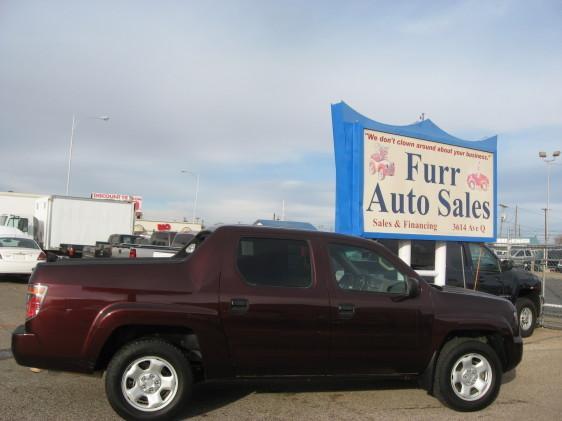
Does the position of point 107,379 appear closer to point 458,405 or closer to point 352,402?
point 352,402

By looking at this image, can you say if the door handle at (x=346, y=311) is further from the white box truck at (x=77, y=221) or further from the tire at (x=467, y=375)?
the white box truck at (x=77, y=221)

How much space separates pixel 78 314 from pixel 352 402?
2841 mm

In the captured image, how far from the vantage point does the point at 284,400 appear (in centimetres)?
559

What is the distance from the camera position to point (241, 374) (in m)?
4.93

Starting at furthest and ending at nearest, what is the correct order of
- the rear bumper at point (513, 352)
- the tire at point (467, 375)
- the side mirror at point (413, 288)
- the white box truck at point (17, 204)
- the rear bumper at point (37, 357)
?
1. the white box truck at point (17, 204)
2. the rear bumper at point (513, 352)
3. the tire at point (467, 375)
4. the side mirror at point (413, 288)
5. the rear bumper at point (37, 357)

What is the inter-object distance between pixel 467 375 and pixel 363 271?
1498mm

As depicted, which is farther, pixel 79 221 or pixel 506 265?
pixel 79 221

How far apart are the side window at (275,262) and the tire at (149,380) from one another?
96 cm

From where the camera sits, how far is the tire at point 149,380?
4.62 m

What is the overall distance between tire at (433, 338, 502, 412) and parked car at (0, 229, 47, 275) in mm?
13065

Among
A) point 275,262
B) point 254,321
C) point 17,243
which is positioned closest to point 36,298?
point 254,321

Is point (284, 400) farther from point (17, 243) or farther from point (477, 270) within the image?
point (17, 243)

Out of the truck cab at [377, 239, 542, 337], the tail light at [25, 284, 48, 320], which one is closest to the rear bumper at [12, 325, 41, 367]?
the tail light at [25, 284, 48, 320]

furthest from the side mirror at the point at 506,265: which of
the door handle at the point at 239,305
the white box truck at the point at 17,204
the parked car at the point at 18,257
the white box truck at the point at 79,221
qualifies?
the white box truck at the point at 17,204
